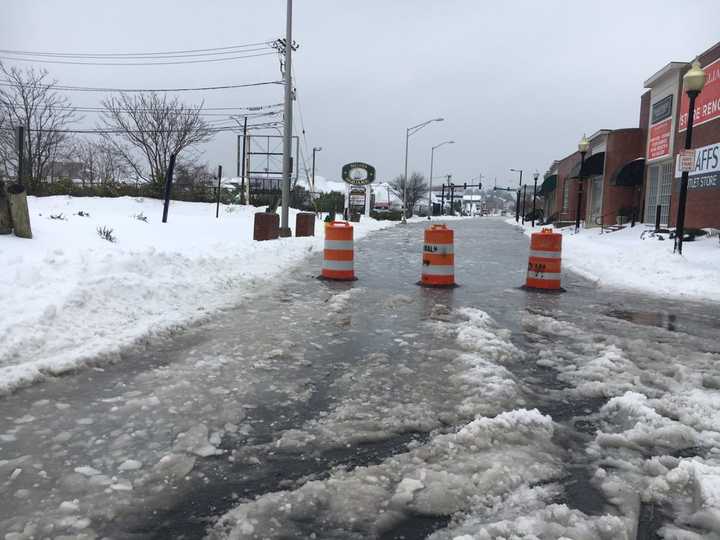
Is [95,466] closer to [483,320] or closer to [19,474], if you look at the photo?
[19,474]

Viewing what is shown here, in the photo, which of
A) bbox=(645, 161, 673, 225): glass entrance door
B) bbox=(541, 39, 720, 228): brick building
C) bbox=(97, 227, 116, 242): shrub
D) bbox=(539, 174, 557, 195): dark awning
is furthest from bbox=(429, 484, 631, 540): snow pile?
bbox=(539, 174, 557, 195): dark awning

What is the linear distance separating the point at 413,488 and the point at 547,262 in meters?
7.85

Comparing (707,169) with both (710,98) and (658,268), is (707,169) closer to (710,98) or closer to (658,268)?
(710,98)

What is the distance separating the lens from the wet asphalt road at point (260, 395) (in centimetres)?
270

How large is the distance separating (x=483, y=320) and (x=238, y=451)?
168 inches

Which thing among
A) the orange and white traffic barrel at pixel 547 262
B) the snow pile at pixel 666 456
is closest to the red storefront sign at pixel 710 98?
the orange and white traffic barrel at pixel 547 262

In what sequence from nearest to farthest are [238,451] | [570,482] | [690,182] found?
[570,482] → [238,451] → [690,182]

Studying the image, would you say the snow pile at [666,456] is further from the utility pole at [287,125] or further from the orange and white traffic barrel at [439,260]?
the utility pole at [287,125]

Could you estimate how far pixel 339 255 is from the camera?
1067 centimetres

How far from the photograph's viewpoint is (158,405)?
12.8 feet

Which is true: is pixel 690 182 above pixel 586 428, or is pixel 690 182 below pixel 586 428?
above

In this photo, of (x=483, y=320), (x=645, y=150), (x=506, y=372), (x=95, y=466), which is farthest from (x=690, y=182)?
(x=95, y=466)

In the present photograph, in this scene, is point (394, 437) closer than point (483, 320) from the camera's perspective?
Yes

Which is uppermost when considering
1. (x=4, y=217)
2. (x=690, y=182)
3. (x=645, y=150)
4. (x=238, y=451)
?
(x=645, y=150)
